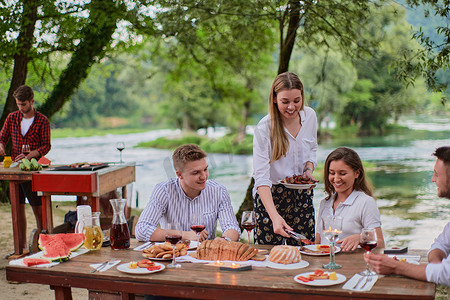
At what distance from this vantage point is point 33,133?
5.73m

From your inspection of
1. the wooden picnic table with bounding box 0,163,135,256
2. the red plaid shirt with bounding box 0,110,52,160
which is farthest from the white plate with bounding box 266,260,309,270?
the red plaid shirt with bounding box 0,110,52,160

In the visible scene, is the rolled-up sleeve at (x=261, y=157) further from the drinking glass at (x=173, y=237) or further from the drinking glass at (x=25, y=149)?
the drinking glass at (x=25, y=149)

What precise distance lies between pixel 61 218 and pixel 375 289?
702cm

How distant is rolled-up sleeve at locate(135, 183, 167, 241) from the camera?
297 cm

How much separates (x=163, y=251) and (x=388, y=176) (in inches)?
752

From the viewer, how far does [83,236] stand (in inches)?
110

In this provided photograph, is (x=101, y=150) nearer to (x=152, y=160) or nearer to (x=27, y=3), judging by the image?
(x=152, y=160)

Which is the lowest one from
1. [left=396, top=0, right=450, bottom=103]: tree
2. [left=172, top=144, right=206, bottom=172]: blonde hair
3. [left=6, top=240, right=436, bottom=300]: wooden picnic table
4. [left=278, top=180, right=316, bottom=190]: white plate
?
[left=6, top=240, right=436, bottom=300]: wooden picnic table

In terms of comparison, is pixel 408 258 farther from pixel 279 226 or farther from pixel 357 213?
pixel 279 226

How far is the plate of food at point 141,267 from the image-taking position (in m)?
2.31

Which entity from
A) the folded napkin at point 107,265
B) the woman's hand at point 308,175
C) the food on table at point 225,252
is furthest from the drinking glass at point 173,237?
the woman's hand at point 308,175

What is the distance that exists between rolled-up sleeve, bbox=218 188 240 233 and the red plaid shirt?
316cm

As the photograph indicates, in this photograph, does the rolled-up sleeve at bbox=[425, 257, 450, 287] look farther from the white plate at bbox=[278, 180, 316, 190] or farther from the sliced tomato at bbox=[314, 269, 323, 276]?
the white plate at bbox=[278, 180, 316, 190]

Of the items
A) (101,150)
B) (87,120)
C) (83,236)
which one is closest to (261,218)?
(83,236)
